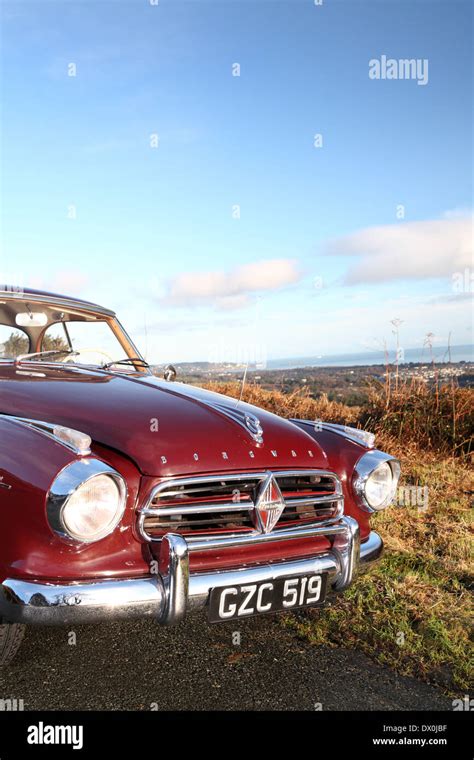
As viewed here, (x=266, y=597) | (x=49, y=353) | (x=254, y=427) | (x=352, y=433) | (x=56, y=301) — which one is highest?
(x=56, y=301)

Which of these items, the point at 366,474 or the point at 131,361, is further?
the point at 131,361

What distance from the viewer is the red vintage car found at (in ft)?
7.79

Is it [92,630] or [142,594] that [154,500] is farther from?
[92,630]

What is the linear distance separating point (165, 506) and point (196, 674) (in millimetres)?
785

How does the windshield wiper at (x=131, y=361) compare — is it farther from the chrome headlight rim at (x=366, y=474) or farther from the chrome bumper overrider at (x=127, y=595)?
the chrome bumper overrider at (x=127, y=595)

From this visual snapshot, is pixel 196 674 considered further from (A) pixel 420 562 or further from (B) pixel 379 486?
(A) pixel 420 562

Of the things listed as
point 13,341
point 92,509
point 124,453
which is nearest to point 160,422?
point 124,453

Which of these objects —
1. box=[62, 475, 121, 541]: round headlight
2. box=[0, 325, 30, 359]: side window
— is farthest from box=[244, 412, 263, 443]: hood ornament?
box=[0, 325, 30, 359]: side window

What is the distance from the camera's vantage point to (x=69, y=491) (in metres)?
2.34

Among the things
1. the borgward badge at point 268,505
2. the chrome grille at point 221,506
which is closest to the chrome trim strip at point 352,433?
the chrome grille at point 221,506

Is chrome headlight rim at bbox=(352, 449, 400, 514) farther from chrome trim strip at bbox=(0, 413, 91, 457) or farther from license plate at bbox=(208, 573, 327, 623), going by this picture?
chrome trim strip at bbox=(0, 413, 91, 457)

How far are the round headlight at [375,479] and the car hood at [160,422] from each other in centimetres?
27

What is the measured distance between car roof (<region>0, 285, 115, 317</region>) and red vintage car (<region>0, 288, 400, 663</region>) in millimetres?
857
